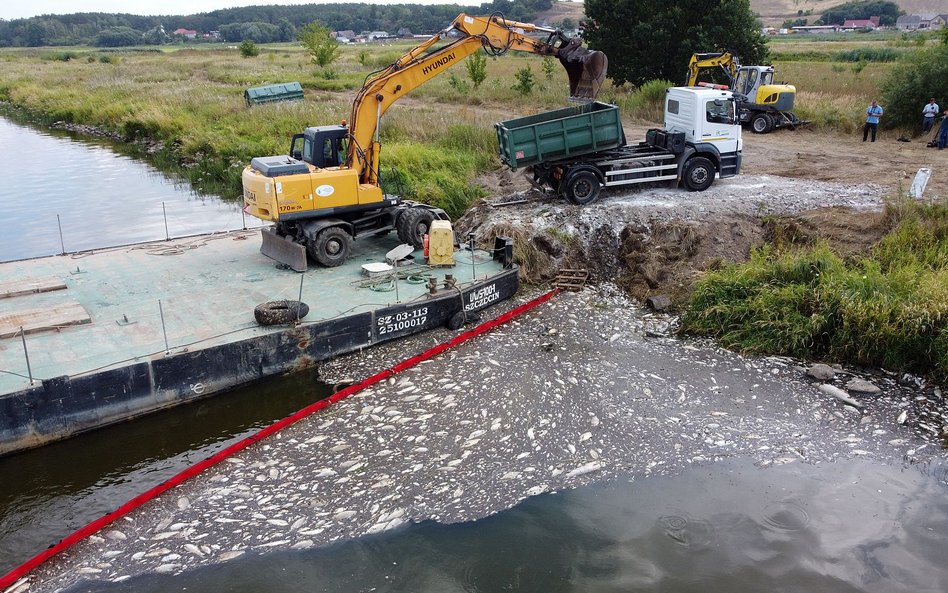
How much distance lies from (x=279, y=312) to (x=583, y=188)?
8.17 meters

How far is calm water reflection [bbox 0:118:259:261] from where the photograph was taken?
19672 millimetres

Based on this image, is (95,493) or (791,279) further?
(791,279)

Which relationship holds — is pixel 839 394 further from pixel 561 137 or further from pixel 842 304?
pixel 561 137

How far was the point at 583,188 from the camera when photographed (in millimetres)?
16641

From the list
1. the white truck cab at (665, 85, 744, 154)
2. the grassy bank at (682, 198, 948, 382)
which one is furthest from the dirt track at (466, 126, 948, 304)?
the white truck cab at (665, 85, 744, 154)

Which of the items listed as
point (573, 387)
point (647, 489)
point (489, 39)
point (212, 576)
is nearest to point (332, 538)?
point (212, 576)

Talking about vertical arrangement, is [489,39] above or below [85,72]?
below

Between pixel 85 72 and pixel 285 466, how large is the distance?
64.5 metres

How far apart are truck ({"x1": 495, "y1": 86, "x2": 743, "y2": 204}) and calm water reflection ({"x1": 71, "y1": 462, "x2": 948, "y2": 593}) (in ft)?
29.3

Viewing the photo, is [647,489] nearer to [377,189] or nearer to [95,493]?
[95,493]

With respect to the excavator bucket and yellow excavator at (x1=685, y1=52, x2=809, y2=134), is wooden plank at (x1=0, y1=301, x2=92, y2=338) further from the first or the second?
yellow excavator at (x1=685, y1=52, x2=809, y2=134)

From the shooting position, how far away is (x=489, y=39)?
1492 cm

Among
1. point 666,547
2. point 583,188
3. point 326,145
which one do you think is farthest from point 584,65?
point 666,547

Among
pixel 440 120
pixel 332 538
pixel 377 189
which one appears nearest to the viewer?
pixel 332 538
